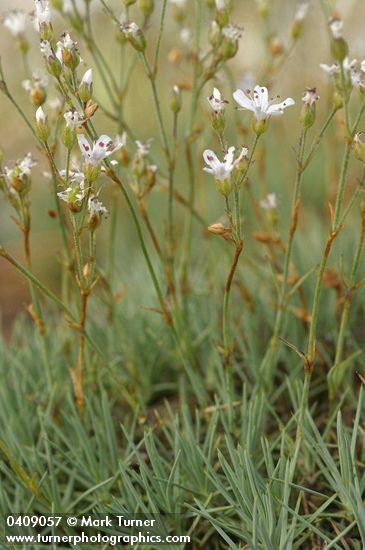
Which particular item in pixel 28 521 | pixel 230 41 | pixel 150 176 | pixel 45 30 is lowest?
pixel 28 521

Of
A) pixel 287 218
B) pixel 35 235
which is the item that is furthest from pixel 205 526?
pixel 35 235

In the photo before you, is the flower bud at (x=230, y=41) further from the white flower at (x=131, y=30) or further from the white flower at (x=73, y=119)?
the white flower at (x=73, y=119)

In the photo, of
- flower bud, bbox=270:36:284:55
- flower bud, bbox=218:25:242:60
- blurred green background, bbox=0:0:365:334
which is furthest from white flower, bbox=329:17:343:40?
blurred green background, bbox=0:0:365:334

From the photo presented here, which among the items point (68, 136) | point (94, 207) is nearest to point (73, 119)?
point (68, 136)

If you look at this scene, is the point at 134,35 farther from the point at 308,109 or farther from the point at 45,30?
the point at 308,109

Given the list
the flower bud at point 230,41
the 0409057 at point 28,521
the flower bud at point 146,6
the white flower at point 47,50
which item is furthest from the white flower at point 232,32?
the 0409057 at point 28,521

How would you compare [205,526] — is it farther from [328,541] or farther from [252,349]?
[252,349]
